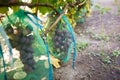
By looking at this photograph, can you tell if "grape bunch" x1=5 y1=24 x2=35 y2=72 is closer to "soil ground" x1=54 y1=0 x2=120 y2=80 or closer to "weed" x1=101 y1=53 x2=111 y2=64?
"soil ground" x1=54 y1=0 x2=120 y2=80

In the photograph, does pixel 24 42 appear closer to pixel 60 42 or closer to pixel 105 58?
pixel 60 42

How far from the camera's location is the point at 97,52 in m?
4.31

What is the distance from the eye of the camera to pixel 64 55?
350 centimetres

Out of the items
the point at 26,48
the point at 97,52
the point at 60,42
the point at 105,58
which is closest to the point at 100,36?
the point at 97,52

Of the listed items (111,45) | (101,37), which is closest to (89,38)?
(101,37)

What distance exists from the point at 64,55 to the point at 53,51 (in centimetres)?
15

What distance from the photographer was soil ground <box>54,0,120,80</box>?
3.54 m

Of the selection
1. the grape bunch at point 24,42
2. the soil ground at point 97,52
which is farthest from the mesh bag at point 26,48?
the soil ground at point 97,52

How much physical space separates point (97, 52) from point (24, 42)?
2760mm

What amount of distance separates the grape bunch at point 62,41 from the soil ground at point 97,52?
0.89 feet

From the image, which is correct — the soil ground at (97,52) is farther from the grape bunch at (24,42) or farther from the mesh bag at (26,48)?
the grape bunch at (24,42)

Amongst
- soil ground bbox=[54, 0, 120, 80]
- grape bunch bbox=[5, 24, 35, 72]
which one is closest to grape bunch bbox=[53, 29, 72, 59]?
soil ground bbox=[54, 0, 120, 80]

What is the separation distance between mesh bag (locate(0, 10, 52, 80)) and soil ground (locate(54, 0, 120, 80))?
158 centimetres

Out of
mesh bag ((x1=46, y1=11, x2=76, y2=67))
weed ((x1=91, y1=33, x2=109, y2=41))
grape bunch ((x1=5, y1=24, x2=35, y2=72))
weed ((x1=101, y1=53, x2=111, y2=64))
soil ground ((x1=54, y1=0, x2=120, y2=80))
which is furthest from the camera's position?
weed ((x1=91, y1=33, x2=109, y2=41))
